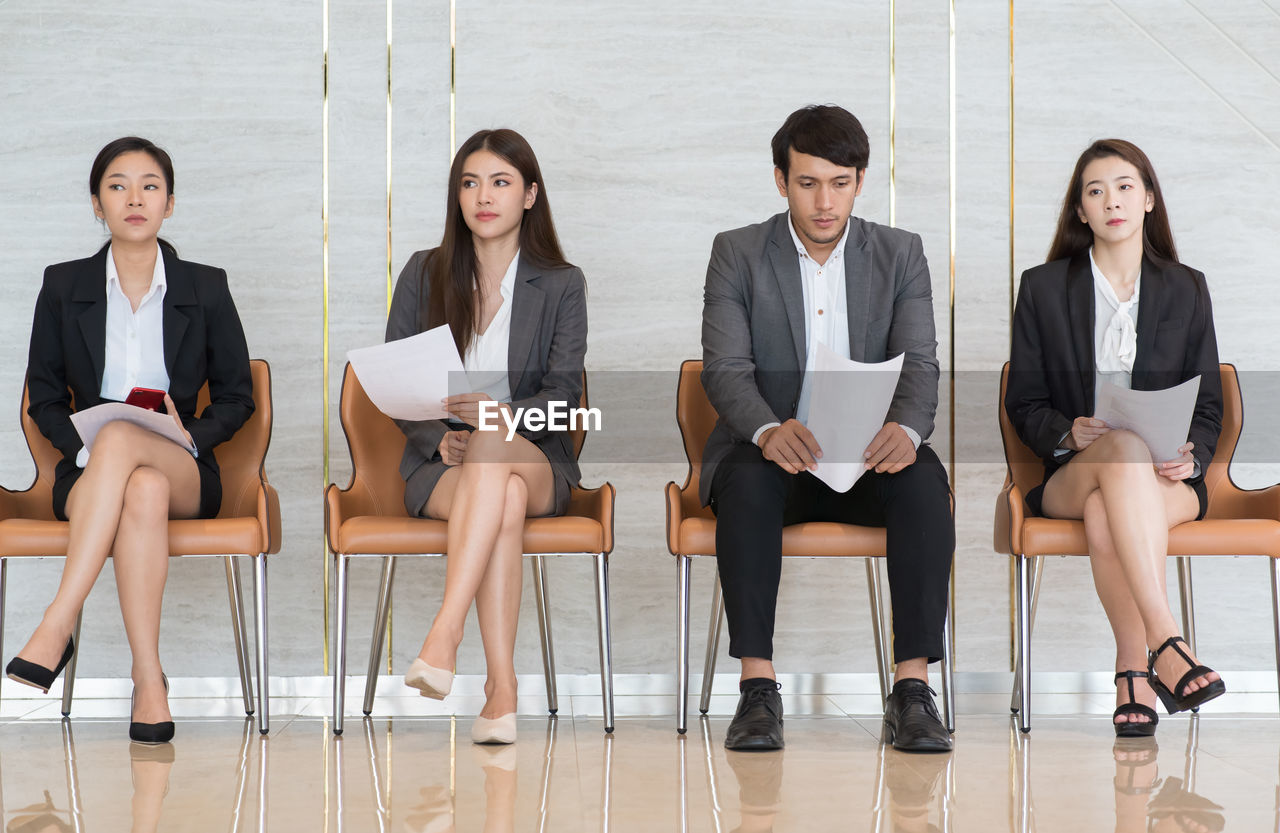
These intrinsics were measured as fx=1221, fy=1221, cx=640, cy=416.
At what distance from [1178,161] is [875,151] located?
94 cm

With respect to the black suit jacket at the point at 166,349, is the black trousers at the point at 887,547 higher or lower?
lower

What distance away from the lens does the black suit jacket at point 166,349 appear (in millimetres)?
3021

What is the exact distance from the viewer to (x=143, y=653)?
2.72 meters

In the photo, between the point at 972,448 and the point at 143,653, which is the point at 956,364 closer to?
the point at 972,448

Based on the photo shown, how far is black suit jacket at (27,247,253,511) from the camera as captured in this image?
302 cm

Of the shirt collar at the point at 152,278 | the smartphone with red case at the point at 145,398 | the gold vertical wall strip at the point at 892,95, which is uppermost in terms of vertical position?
the gold vertical wall strip at the point at 892,95

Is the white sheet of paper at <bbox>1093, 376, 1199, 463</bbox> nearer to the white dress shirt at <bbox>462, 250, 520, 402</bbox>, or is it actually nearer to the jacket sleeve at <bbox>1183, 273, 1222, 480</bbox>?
the jacket sleeve at <bbox>1183, 273, 1222, 480</bbox>

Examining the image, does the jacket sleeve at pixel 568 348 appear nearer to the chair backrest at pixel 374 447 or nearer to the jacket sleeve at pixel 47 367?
the chair backrest at pixel 374 447

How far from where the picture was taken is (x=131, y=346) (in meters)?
3.06

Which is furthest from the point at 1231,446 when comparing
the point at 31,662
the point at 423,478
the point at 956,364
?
the point at 31,662

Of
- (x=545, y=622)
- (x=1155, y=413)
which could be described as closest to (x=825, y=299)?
(x=1155, y=413)

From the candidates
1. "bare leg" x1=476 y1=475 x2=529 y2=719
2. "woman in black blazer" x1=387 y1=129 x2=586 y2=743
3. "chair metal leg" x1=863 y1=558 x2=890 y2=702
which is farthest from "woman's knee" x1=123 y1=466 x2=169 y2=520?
"chair metal leg" x1=863 y1=558 x2=890 y2=702

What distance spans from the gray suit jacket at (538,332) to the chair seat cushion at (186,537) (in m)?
0.38

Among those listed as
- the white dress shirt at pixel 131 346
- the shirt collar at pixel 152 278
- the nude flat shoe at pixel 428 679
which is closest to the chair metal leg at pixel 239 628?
the white dress shirt at pixel 131 346
